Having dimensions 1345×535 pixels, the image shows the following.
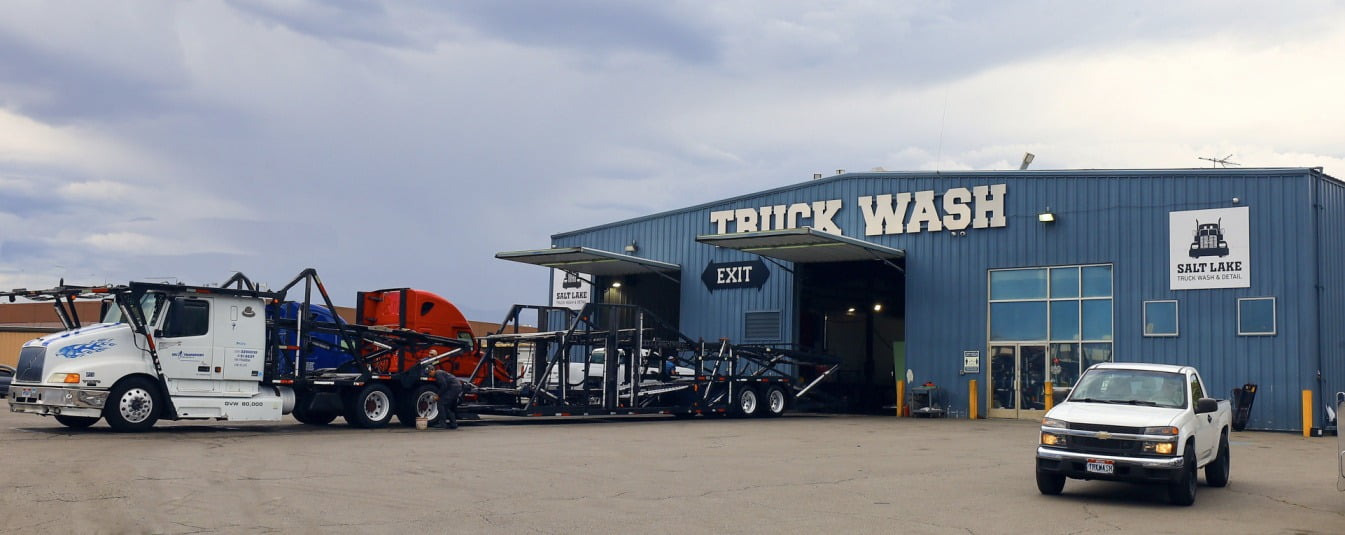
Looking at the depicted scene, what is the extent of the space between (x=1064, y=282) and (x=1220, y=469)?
16441 mm

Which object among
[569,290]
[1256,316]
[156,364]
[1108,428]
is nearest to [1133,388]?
[1108,428]

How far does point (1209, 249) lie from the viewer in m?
27.3

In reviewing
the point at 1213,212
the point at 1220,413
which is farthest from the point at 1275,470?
the point at 1213,212

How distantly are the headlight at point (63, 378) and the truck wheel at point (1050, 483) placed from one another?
14433 mm

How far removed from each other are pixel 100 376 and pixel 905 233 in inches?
867

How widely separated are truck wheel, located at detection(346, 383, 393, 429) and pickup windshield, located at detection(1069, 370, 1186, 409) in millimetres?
13594

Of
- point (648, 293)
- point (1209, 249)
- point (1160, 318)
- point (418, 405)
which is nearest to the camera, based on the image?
point (418, 405)

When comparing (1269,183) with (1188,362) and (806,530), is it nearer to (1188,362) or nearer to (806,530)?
(1188,362)

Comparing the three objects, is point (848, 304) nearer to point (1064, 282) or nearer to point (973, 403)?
point (973, 403)

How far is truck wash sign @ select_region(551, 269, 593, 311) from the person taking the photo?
40.2m

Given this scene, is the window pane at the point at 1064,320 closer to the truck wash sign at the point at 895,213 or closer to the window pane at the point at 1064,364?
the window pane at the point at 1064,364

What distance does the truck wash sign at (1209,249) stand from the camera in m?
26.9

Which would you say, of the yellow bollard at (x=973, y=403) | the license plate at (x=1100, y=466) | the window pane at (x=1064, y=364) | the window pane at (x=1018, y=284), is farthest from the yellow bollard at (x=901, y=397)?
the license plate at (x=1100, y=466)

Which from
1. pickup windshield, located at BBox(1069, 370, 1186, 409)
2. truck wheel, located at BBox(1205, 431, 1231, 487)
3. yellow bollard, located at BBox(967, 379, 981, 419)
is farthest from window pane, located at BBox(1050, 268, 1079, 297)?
pickup windshield, located at BBox(1069, 370, 1186, 409)
